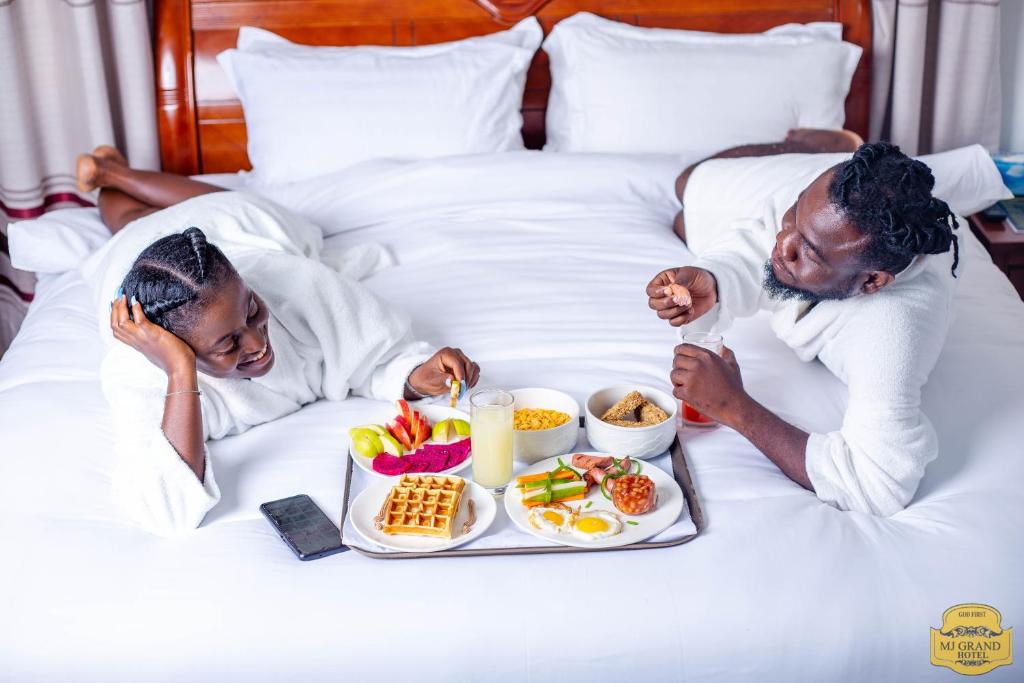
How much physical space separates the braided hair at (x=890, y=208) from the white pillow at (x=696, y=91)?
128 centimetres

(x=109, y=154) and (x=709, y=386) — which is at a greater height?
(x=109, y=154)

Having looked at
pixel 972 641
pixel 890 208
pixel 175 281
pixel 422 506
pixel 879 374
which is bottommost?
pixel 972 641

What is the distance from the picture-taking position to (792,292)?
1.92 meters

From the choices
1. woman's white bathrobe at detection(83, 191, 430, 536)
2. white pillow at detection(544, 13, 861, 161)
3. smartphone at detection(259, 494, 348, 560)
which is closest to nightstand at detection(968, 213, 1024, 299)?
white pillow at detection(544, 13, 861, 161)

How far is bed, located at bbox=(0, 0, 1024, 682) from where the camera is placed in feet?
4.72

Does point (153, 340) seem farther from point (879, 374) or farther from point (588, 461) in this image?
point (879, 374)

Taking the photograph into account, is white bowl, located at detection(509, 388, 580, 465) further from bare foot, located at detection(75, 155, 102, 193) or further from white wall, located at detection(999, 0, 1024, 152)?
white wall, located at detection(999, 0, 1024, 152)

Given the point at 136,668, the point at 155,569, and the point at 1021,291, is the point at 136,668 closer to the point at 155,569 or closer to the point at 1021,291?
the point at 155,569

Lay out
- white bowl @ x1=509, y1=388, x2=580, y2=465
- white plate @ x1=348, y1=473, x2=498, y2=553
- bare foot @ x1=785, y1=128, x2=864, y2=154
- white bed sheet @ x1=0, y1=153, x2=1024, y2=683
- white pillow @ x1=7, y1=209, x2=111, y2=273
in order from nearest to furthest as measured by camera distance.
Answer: white bed sheet @ x1=0, y1=153, x2=1024, y2=683 < white plate @ x1=348, y1=473, x2=498, y2=553 < white bowl @ x1=509, y1=388, x2=580, y2=465 < white pillow @ x1=7, y1=209, x2=111, y2=273 < bare foot @ x1=785, y1=128, x2=864, y2=154

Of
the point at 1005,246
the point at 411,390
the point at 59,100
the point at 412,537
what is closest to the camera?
the point at 412,537

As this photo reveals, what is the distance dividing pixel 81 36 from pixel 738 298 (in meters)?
2.13

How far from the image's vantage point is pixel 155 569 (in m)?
1.55

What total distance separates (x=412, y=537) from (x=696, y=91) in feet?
6.23

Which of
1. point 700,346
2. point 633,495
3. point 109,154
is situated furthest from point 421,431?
point 109,154
